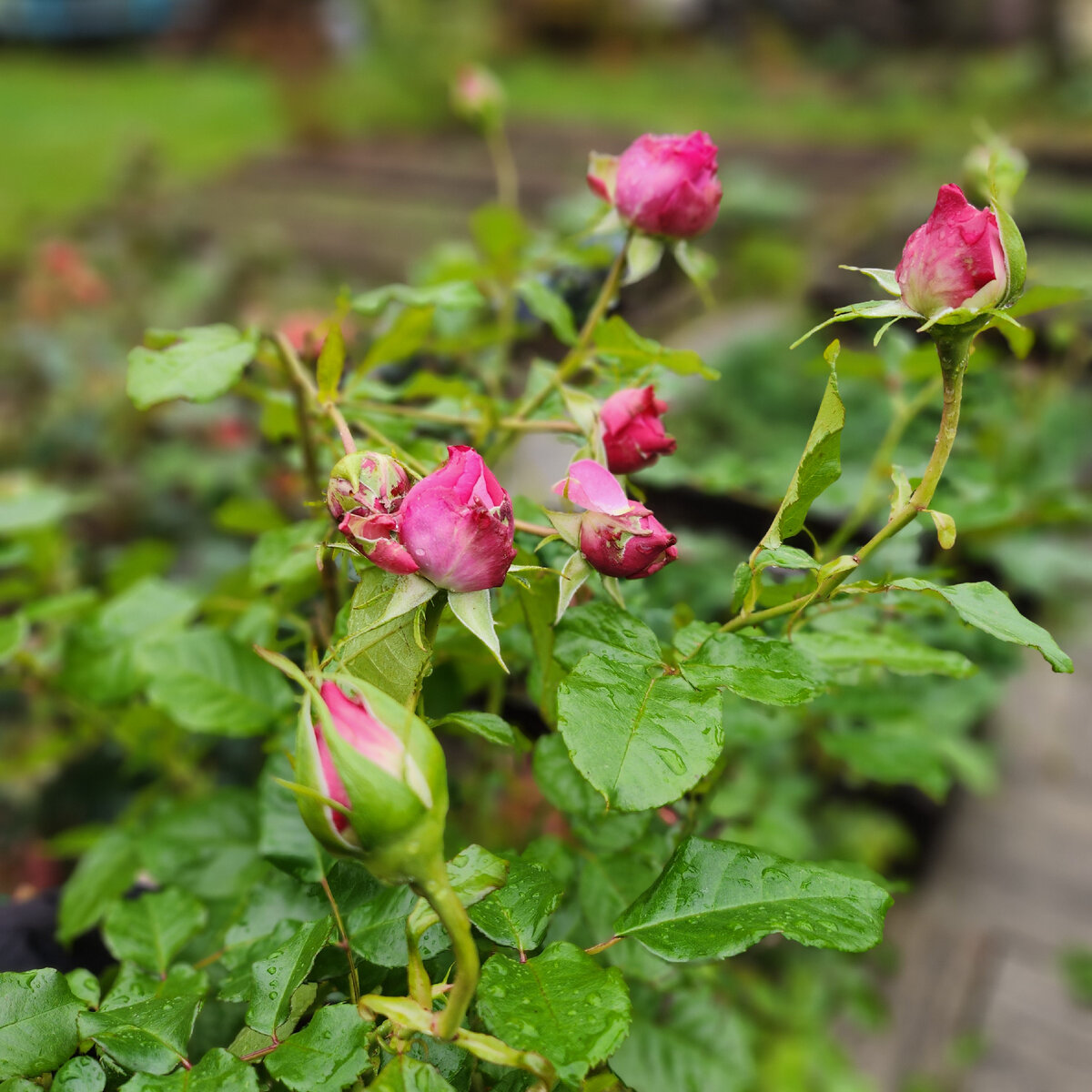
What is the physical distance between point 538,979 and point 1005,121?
4.73 meters

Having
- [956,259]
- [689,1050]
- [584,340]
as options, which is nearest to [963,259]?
[956,259]

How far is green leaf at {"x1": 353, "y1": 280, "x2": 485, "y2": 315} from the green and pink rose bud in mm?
268

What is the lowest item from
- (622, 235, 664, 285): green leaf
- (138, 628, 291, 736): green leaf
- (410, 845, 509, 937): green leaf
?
(138, 628, 291, 736): green leaf

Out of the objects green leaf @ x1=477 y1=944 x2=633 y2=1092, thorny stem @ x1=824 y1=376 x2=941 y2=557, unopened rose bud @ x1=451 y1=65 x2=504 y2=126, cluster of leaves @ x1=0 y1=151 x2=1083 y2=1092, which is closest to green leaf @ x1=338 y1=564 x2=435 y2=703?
cluster of leaves @ x1=0 y1=151 x2=1083 y2=1092

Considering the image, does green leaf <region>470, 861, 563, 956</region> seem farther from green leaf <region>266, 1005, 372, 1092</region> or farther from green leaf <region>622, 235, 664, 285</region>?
green leaf <region>622, 235, 664, 285</region>

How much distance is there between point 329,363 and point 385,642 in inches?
6.1

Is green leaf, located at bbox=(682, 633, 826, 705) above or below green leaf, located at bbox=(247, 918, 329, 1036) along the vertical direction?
above

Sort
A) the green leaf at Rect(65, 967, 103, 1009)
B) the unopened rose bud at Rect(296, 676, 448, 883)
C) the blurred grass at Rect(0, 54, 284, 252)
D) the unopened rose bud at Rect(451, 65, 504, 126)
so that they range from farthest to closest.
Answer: the blurred grass at Rect(0, 54, 284, 252)
the unopened rose bud at Rect(451, 65, 504, 126)
the green leaf at Rect(65, 967, 103, 1009)
the unopened rose bud at Rect(296, 676, 448, 883)

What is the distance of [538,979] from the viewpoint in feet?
1.06

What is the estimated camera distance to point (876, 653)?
44 centimetres

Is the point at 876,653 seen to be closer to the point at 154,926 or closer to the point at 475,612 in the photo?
the point at 475,612

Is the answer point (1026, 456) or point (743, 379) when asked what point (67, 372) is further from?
point (1026, 456)

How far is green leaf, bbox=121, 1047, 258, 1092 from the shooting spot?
317mm

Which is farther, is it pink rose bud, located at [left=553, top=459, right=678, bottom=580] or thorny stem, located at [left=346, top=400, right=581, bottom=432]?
thorny stem, located at [left=346, top=400, right=581, bottom=432]
